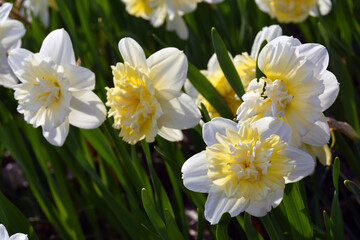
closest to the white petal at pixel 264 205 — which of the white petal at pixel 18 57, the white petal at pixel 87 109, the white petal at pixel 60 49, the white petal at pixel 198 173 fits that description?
the white petal at pixel 198 173

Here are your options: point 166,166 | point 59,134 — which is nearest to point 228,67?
point 59,134

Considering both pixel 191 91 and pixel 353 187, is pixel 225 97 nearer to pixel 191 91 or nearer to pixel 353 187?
pixel 191 91

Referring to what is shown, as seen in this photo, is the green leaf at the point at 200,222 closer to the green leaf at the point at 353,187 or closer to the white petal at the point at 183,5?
the green leaf at the point at 353,187

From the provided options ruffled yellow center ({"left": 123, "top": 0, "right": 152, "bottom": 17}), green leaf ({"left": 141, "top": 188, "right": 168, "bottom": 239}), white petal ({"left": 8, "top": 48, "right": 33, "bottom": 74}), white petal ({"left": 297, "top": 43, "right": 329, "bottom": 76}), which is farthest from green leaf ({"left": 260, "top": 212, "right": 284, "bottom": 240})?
ruffled yellow center ({"left": 123, "top": 0, "right": 152, "bottom": 17})

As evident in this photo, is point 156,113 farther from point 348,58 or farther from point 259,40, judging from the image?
point 348,58

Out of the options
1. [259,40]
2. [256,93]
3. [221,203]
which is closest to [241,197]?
[221,203]
